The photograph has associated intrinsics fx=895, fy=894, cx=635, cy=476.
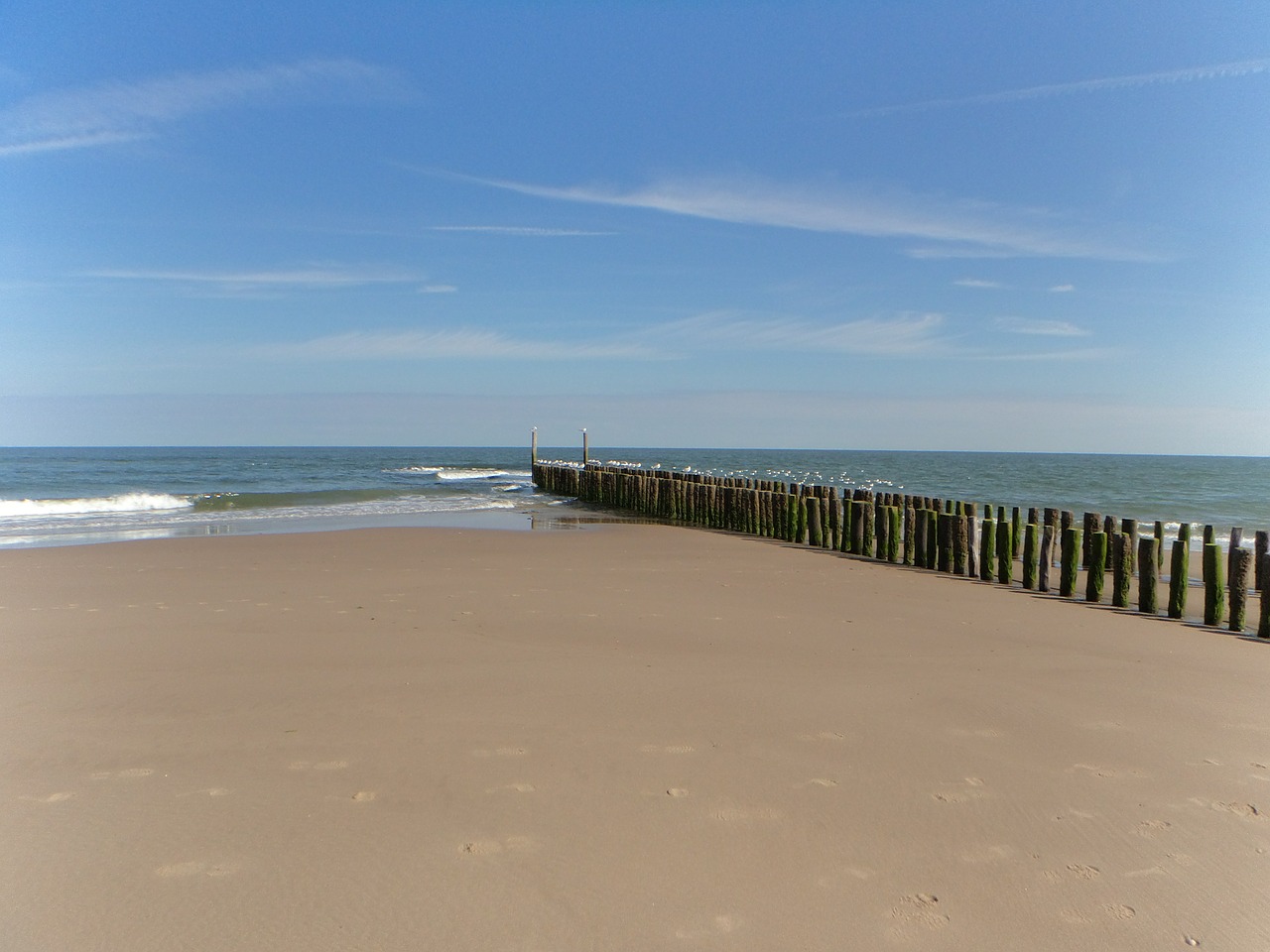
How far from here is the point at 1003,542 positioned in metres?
11.2

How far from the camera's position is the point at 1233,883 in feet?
10.7

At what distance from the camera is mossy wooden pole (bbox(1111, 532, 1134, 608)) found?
9523 millimetres

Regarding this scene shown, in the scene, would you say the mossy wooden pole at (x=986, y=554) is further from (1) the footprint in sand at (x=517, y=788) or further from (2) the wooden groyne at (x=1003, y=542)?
(1) the footprint in sand at (x=517, y=788)

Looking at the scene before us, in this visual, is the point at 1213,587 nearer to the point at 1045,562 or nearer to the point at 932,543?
the point at 1045,562

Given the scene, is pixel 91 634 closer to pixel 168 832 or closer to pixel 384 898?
pixel 168 832

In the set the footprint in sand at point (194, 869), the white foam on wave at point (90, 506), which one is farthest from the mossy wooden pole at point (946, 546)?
the white foam on wave at point (90, 506)

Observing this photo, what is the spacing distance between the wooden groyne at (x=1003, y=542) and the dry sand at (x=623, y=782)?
112cm

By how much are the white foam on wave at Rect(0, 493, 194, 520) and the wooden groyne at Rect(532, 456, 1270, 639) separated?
15.1m

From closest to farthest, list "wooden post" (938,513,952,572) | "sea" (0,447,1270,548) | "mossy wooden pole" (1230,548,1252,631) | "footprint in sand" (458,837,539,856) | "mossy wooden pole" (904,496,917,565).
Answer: "footprint in sand" (458,837,539,856)
"mossy wooden pole" (1230,548,1252,631)
"wooden post" (938,513,952,572)
"mossy wooden pole" (904,496,917,565)
"sea" (0,447,1270,548)

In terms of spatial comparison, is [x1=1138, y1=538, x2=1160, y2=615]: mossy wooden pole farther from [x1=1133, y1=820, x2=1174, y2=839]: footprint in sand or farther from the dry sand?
[x1=1133, y1=820, x2=1174, y2=839]: footprint in sand

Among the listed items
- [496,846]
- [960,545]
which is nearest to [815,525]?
[960,545]

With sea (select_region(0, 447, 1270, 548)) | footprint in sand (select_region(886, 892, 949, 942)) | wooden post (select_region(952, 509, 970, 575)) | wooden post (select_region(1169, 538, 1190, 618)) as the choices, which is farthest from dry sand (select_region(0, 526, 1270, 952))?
sea (select_region(0, 447, 1270, 548))

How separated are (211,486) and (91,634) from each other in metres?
33.6

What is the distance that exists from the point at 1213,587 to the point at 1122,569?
0.99 meters
